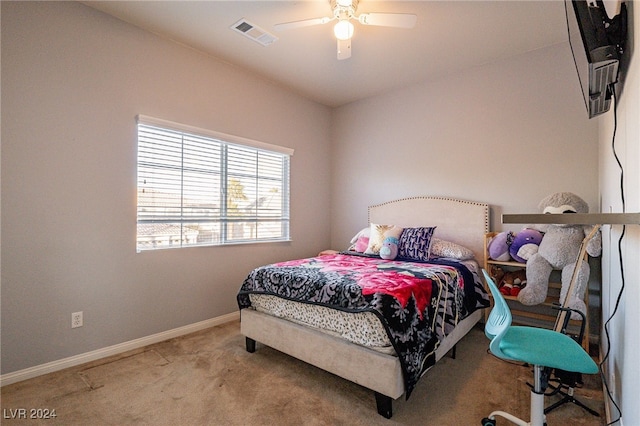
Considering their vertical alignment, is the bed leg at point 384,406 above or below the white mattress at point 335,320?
below

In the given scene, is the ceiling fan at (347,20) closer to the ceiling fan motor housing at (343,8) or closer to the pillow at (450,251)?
the ceiling fan motor housing at (343,8)

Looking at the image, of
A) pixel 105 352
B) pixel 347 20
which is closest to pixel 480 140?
pixel 347 20

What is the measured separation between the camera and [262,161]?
12.2 ft

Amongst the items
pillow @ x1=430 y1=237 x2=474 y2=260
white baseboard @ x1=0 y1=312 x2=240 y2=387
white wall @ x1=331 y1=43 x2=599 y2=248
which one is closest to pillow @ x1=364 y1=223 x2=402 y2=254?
pillow @ x1=430 y1=237 x2=474 y2=260

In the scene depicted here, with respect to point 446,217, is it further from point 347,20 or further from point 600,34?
point 600,34

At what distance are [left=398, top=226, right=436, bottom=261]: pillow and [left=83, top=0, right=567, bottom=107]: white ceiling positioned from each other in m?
1.86

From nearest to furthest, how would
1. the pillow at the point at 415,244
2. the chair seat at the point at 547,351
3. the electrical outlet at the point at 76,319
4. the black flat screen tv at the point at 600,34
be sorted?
the black flat screen tv at the point at 600,34, the chair seat at the point at 547,351, the electrical outlet at the point at 76,319, the pillow at the point at 415,244

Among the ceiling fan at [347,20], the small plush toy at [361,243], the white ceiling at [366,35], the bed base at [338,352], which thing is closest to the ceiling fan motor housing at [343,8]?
the ceiling fan at [347,20]

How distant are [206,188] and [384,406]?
254cm

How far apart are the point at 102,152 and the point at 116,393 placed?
182cm

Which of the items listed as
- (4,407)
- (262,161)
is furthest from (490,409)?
(262,161)

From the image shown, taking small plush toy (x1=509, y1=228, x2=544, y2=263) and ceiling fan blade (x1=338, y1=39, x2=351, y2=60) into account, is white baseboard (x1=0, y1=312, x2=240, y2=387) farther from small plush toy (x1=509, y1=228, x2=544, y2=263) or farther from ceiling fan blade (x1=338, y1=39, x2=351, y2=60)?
small plush toy (x1=509, y1=228, x2=544, y2=263)

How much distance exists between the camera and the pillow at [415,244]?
9.88 feet

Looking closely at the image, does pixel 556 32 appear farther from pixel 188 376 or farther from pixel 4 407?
pixel 4 407
